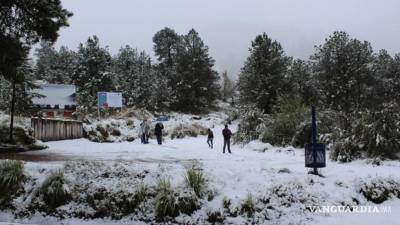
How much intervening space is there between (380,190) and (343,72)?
40713mm

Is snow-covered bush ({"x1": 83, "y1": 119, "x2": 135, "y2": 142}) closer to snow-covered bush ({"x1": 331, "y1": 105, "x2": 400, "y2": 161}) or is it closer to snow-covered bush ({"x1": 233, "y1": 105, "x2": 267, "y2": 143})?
snow-covered bush ({"x1": 233, "y1": 105, "x2": 267, "y2": 143})

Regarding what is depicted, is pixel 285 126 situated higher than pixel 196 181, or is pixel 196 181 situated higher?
pixel 285 126

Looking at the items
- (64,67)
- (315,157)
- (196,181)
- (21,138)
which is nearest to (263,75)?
(21,138)

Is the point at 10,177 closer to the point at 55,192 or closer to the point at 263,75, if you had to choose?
the point at 55,192

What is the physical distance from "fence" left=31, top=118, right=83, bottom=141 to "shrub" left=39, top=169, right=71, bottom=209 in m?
13.9

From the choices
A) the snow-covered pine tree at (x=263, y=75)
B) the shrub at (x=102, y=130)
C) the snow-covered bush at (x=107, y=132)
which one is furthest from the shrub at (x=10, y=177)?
the snow-covered pine tree at (x=263, y=75)

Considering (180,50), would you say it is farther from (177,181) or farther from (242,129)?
(177,181)

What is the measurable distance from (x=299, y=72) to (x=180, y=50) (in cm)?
2424

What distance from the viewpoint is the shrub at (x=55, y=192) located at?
9359mm

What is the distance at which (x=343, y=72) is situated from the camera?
48.3m

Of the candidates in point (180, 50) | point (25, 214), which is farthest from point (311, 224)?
point (180, 50)

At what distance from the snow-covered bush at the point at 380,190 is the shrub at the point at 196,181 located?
3.62 m

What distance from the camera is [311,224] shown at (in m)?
8.38

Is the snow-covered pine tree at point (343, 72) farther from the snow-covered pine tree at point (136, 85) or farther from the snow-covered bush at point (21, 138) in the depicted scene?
the snow-covered bush at point (21, 138)
